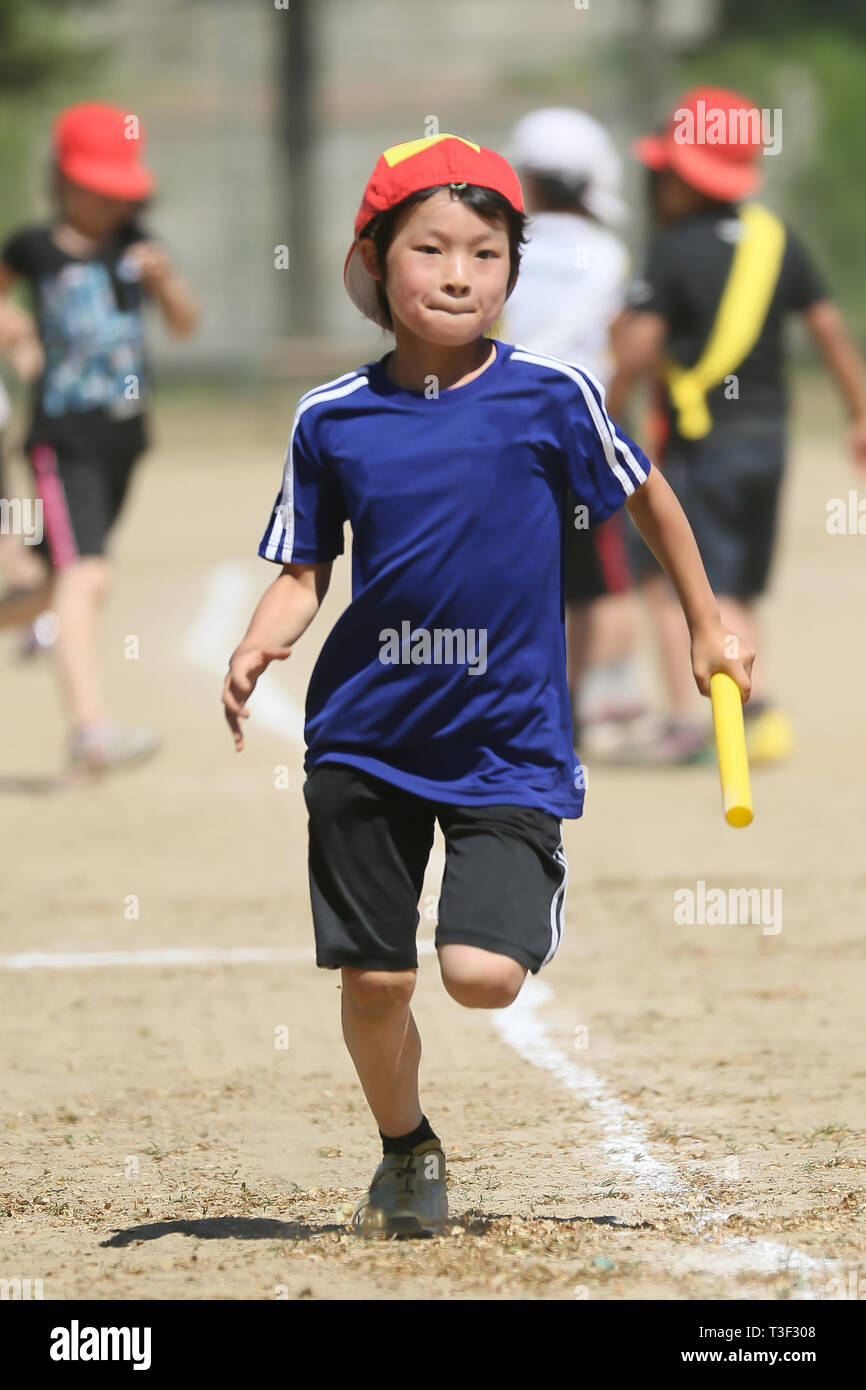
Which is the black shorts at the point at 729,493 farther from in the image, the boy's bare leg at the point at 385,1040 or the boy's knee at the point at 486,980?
the boy's knee at the point at 486,980

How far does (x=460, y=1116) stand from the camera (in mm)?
4477

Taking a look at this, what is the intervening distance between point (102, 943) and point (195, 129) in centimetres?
2357

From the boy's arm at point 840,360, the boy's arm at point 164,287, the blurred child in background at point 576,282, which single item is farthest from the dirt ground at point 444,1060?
the boy's arm at point 164,287

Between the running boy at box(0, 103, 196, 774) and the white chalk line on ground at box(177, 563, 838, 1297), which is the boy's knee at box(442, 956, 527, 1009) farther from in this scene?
the running boy at box(0, 103, 196, 774)

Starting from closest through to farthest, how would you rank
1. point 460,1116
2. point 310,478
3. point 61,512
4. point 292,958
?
point 310,478, point 460,1116, point 292,958, point 61,512

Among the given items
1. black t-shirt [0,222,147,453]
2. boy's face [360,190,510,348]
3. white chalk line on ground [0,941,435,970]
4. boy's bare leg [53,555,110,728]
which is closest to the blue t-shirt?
boy's face [360,190,510,348]

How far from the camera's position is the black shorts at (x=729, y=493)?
318 inches

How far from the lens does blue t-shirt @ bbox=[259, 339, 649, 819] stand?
357 cm

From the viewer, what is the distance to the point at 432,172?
361cm

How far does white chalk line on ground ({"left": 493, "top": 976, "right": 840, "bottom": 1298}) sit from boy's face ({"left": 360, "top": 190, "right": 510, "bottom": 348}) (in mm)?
1502

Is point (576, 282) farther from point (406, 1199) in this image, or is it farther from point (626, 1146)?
point (406, 1199)

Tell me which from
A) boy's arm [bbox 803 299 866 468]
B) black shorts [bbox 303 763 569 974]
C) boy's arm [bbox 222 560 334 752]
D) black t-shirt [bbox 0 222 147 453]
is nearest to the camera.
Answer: black shorts [bbox 303 763 569 974]

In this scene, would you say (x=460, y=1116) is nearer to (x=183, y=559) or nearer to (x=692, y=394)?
(x=692, y=394)

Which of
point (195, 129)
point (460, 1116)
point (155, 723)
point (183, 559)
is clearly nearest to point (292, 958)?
point (460, 1116)
